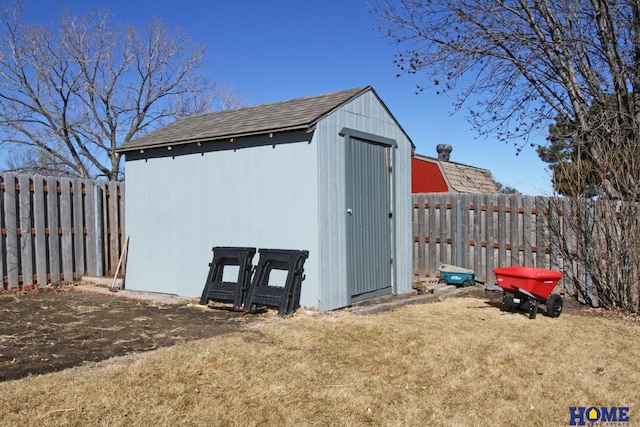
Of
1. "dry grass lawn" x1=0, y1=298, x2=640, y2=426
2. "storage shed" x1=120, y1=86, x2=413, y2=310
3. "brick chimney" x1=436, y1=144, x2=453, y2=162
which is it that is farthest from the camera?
"brick chimney" x1=436, y1=144, x2=453, y2=162

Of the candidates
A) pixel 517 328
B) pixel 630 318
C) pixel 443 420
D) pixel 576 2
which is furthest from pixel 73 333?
pixel 576 2

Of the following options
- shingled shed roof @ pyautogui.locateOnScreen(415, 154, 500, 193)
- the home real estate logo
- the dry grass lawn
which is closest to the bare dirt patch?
the dry grass lawn

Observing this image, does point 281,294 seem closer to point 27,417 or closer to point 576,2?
point 27,417

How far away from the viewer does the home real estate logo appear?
12.3 feet

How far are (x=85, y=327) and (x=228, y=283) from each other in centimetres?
214

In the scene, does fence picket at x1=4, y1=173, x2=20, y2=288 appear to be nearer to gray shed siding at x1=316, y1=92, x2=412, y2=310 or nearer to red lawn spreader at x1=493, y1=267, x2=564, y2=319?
gray shed siding at x1=316, y1=92, x2=412, y2=310

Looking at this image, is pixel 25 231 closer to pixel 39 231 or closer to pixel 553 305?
pixel 39 231

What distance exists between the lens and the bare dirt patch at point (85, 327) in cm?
492

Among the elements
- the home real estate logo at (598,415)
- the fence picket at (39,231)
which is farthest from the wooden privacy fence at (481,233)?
the fence picket at (39,231)

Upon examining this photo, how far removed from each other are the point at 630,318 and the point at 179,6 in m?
15.2

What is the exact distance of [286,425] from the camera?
3.59 metres

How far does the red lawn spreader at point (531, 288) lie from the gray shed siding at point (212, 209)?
2.74 m

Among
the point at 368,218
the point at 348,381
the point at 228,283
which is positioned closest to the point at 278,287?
the point at 228,283

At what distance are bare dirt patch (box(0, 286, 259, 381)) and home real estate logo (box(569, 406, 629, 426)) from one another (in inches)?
146
